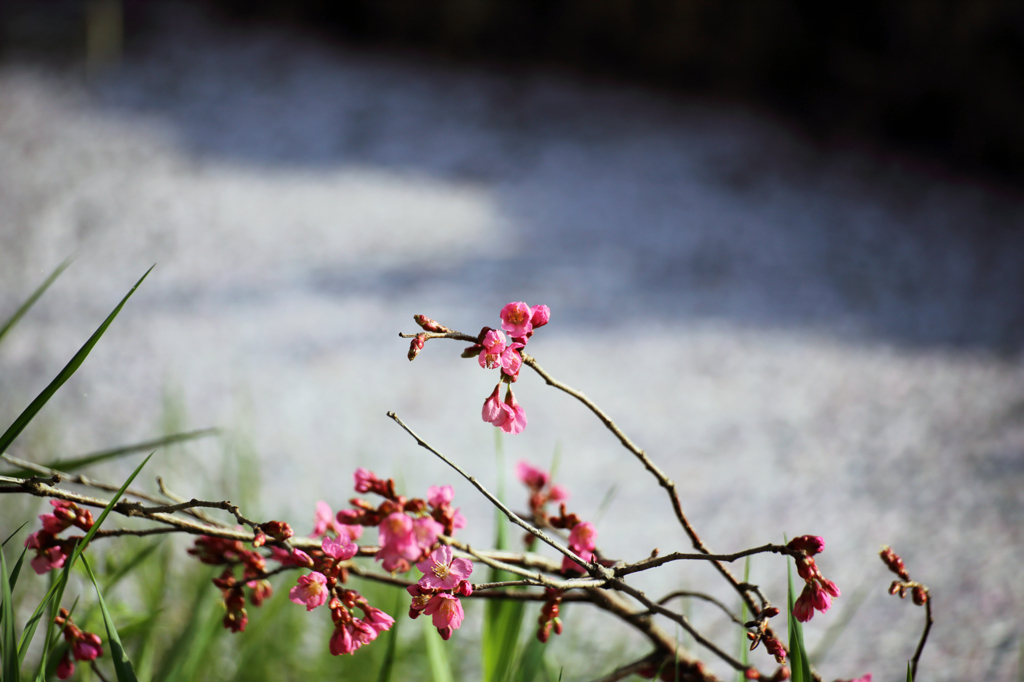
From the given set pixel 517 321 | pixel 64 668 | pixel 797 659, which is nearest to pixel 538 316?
pixel 517 321

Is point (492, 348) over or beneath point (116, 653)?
over

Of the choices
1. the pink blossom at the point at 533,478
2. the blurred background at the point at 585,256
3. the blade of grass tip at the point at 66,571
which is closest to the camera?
the blade of grass tip at the point at 66,571

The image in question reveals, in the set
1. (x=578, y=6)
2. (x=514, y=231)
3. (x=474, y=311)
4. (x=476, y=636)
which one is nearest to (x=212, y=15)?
(x=578, y=6)

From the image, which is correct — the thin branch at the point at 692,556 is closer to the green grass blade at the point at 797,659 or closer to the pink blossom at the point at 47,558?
the green grass blade at the point at 797,659

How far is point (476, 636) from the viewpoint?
0.88 metres

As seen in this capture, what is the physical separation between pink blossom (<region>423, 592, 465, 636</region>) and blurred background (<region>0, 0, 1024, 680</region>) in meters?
0.38

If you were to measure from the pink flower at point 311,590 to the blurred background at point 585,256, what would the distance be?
0.37 metres

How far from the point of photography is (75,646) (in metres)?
0.40

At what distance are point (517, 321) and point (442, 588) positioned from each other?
0.13 metres

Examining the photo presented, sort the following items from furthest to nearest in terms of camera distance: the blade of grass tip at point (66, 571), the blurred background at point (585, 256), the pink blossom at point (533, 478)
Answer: the blurred background at point (585, 256) → the pink blossom at point (533, 478) → the blade of grass tip at point (66, 571)

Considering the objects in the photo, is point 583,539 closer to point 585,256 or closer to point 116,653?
point 116,653

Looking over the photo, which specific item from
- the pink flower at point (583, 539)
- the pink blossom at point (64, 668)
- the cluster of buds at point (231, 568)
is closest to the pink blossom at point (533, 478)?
the pink flower at point (583, 539)

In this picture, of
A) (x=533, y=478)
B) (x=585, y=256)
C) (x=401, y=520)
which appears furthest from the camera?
(x=585, y=256)

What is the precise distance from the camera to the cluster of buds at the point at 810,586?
351 millimetres
